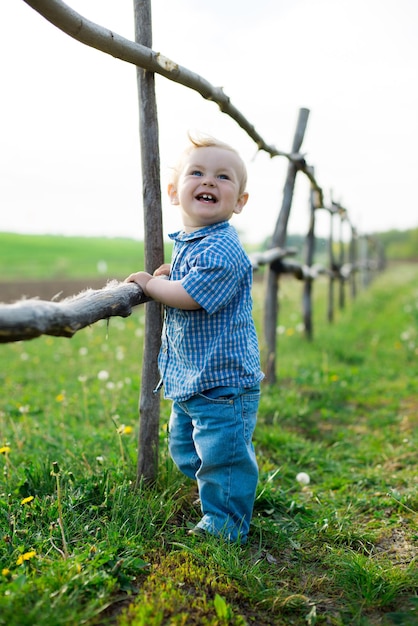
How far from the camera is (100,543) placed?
7.54ft

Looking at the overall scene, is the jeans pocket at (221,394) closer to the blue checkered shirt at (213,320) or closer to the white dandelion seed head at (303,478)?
the blue checkered shirt at (213,320)

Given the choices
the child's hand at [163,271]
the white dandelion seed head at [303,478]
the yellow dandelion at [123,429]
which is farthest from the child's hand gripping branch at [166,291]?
the white dandelion seed head at [303,478]

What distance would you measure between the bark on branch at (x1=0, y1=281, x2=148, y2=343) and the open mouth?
1.56 ft

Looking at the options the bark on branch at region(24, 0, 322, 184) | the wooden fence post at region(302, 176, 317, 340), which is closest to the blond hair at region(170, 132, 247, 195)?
the bark on branch at region(24, 0, 322, 184)

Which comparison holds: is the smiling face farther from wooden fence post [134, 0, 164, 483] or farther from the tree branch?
the tree branch

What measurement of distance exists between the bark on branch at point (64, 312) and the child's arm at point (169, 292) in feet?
0.18

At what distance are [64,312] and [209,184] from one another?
944mm

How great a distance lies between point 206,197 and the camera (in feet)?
8.64

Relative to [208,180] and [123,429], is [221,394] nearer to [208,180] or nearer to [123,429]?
[123,429]

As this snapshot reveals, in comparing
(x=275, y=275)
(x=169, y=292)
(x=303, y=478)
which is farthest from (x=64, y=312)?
(x=275, y=275)

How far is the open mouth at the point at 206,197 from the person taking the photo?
2.63 m

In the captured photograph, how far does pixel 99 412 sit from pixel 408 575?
109 inches

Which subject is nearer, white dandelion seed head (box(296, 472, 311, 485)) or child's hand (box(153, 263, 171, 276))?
child's hand (box(153, 263, 171, 276))

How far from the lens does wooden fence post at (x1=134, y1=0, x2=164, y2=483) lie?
277cm
